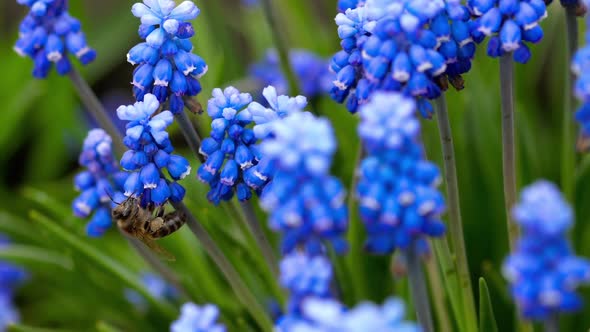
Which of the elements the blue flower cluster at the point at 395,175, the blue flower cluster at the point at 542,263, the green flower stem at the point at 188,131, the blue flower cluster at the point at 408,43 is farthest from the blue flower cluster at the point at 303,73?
the blue flower cluster at the point at 542,263

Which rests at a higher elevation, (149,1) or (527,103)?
(527,103)

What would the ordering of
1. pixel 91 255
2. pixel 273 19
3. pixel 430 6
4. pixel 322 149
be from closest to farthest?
pixel 322 149
pixel 430 6
pixel 91 255
pixel 273 19

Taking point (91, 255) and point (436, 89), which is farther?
point (91, 255)

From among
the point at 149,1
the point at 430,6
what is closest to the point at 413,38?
the point at 430,6

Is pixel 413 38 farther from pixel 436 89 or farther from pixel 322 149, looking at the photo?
pixel 322 149

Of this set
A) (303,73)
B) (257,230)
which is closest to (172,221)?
(257,230)

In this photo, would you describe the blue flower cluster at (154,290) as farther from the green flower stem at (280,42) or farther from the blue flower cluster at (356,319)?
the blue flower cluster at (356,319)

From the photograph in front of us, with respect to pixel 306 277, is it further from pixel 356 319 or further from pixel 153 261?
pixel 153 261
